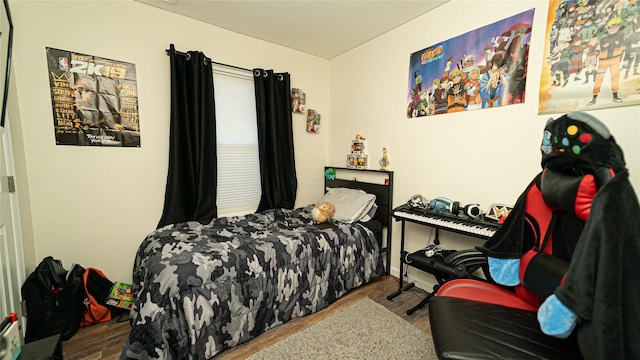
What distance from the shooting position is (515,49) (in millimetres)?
1766

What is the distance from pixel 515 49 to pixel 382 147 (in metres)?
1.32

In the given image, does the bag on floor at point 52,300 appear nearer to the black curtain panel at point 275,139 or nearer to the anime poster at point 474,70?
the black curtain panel at point 275,139

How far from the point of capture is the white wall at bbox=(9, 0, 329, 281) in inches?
72.2

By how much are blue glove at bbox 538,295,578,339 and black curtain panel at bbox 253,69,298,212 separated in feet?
8.08

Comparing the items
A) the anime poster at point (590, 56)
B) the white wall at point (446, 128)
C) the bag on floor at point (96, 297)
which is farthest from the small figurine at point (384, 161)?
the bag on floor at point (96, 297)

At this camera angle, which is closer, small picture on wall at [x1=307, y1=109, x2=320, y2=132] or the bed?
the bed

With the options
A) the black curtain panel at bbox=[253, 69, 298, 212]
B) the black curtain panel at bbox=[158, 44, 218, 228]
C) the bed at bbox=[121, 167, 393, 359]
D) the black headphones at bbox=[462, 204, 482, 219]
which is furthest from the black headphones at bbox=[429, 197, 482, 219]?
the black curtain panel at bbox=[158, 44, 218, 228]

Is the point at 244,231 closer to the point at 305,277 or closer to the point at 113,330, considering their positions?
the point at 305,277

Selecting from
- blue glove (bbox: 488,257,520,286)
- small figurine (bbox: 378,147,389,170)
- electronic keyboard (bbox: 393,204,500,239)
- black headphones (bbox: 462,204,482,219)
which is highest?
small figurine (bbox: 378,147,389,170)

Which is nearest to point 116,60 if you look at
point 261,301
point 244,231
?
point 244,231

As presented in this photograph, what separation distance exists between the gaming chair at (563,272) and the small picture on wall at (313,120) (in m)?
2.37

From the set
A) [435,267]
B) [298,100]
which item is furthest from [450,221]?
[298,100]

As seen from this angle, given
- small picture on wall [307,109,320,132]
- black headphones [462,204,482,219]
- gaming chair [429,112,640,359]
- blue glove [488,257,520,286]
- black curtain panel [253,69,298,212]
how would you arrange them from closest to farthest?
1. gaming chair [429,112,640,359]
2. blue glove [488,257,520,286]
3. black headphones [462,204,482,219]
4. black curtain panel [253,69,298,212]
5. small picture on wall [307,109,320,132]

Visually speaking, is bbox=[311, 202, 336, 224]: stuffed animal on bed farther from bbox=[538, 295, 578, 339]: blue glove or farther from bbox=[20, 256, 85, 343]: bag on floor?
bbox=[20, 256, 85, 343]: bag on floor
